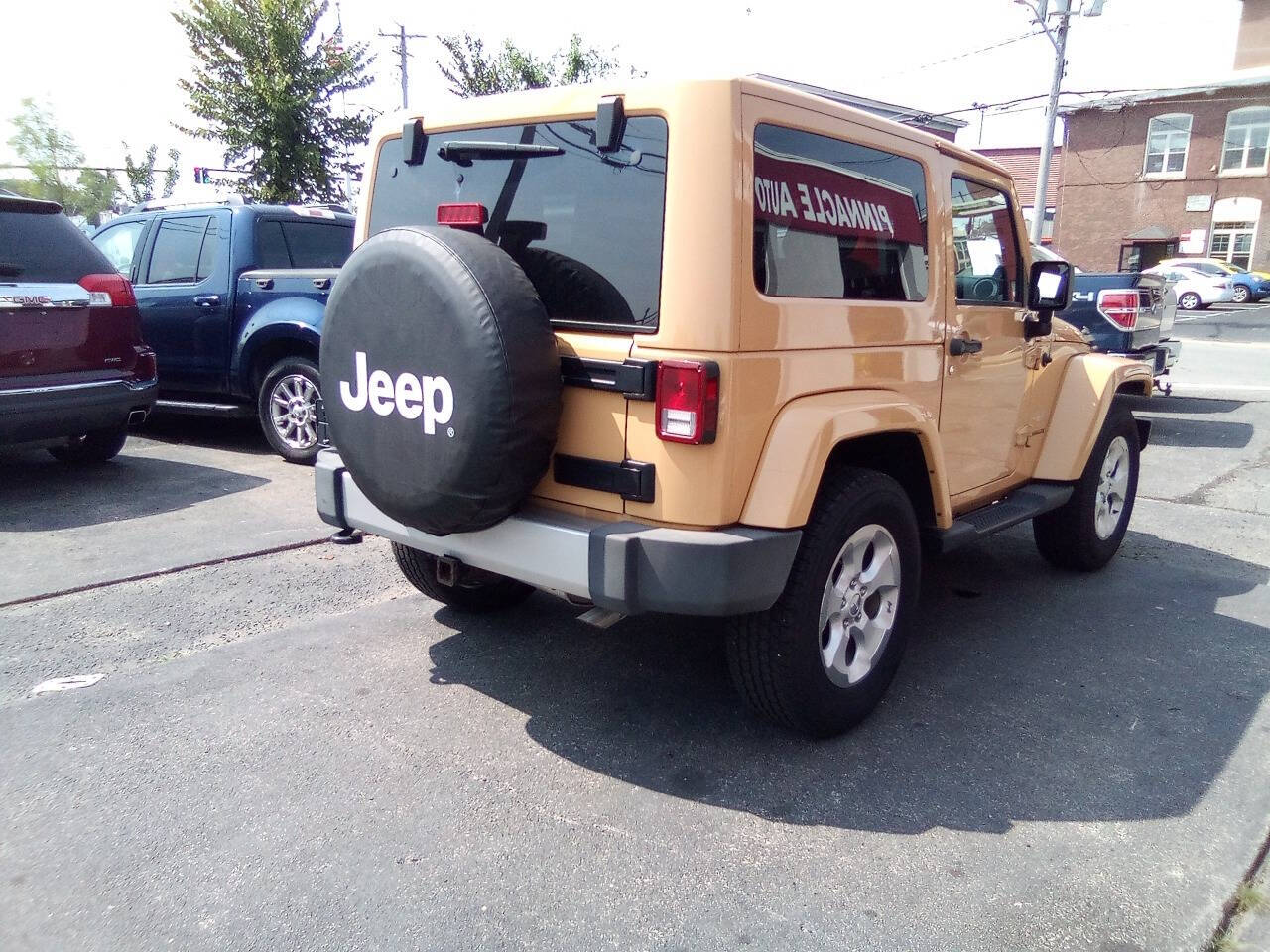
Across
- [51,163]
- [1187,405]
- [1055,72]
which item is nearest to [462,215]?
[1187,405]

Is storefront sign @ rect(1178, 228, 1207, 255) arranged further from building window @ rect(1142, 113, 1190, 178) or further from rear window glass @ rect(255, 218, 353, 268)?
rear window glass @ rect(255, 218, 353, 268)

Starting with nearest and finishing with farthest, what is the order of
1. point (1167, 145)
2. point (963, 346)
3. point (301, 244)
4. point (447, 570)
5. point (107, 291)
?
point (447, 570)
point (963, 346)
point (107, 291)
point (301, 244)
point (1167, 145)

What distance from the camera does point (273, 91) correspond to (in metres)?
15.4

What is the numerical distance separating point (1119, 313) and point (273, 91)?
43.1ft

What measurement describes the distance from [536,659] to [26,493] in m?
4.19

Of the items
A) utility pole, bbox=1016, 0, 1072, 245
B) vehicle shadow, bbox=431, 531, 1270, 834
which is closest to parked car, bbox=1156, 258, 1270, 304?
utility pole, bbox=1016, 0, 1072, 245

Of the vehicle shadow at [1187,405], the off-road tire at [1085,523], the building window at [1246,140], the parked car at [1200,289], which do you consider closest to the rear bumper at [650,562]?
the off-road tire at [1085,523]

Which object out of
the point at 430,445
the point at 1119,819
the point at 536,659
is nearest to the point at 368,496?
the point at 430,445

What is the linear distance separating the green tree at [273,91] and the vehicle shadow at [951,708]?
1413cm

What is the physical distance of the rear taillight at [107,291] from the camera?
595cm

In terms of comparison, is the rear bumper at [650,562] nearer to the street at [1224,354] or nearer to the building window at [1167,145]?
the street at [1224,354]

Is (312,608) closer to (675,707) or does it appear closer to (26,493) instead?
(675,707)

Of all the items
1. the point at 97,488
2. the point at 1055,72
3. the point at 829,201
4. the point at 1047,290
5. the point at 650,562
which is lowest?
the point at 97,488

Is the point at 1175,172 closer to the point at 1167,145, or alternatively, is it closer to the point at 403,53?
the point at 1167,145
